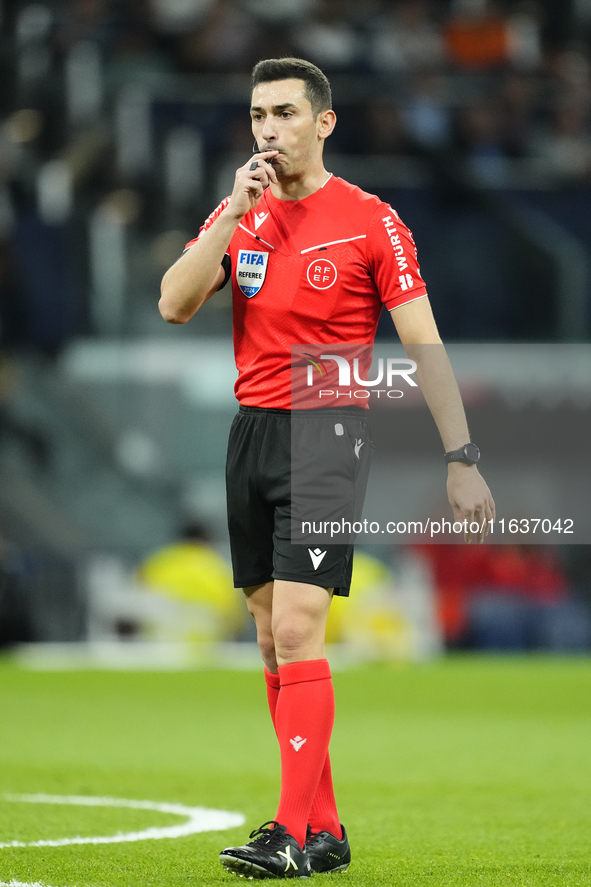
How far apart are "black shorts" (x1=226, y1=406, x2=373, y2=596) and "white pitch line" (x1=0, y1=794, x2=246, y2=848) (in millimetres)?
954

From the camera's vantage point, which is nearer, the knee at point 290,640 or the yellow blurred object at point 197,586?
the knee at point 290,640

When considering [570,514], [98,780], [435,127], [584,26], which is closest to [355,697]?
[98,780]

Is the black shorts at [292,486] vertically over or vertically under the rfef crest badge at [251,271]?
under

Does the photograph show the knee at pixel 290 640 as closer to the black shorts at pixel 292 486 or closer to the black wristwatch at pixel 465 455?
the black shorts at pixel 292 486

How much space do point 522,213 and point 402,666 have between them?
495 cm

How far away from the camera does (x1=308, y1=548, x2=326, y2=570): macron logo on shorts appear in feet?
12.3

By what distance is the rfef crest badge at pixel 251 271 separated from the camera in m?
3.93

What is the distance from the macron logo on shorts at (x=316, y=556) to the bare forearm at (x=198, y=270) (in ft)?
2.42

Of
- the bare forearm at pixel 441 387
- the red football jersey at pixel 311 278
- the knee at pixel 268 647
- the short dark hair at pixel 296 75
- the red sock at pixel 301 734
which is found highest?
the short dark hair at pixel 296 75

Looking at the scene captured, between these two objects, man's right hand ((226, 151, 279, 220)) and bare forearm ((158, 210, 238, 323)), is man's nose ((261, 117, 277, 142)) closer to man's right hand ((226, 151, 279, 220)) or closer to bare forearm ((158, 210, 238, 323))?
man's right hand ((226, 151, 279, 220))

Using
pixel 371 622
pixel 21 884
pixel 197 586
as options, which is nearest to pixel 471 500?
pixel 21 884

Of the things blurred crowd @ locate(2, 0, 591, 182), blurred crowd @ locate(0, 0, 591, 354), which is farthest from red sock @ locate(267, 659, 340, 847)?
blurred crowd @ locate(2, 0, 591, 182)

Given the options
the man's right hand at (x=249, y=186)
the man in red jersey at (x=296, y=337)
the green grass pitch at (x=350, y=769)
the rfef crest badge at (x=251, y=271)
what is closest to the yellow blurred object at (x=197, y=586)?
the green grass pitch at (x=350, y=769)

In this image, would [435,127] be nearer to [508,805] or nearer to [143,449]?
[143,449]
